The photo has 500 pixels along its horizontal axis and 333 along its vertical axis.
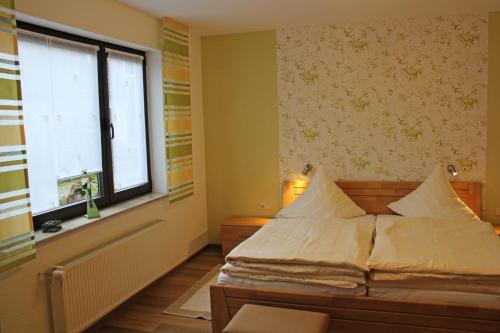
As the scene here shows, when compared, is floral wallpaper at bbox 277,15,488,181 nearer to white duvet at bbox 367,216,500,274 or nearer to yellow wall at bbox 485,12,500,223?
yellow wall at bbox 485,12,500,223

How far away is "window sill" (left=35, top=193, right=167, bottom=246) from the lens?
9.28ft

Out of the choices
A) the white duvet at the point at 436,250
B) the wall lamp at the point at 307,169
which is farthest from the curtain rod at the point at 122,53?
the white duvet at the point at 436,250

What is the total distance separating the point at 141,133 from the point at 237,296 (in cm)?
203

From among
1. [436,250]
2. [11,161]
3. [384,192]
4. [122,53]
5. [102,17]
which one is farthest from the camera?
[384,192]

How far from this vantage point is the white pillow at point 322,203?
4230 millimetres

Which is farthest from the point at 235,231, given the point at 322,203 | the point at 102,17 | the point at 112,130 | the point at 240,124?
the point at 102,17

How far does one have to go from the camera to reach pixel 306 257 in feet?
9.42

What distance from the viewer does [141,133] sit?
13.8ft

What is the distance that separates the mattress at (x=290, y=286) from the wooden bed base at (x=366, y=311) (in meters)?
0.05

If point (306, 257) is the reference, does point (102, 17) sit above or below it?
above

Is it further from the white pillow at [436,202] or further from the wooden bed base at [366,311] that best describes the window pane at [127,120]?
the white pillow at [436,202]

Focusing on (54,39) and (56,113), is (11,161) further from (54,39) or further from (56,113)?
(54,39)

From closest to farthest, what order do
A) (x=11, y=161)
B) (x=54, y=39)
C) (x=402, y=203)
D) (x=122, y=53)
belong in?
(x=11, y=161) → (x=54, y=39) → (x=122, y=53) → (x=402, y=203)

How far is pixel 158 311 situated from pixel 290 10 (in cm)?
285
